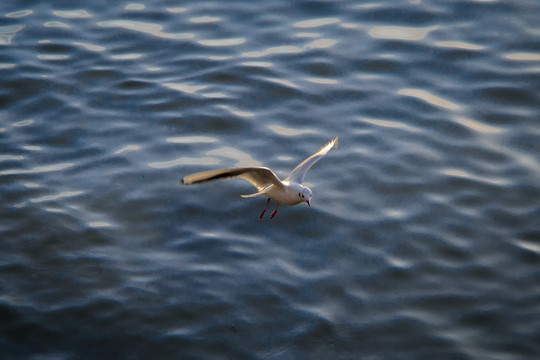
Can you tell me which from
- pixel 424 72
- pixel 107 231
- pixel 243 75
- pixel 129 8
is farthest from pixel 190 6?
pixel 107 231

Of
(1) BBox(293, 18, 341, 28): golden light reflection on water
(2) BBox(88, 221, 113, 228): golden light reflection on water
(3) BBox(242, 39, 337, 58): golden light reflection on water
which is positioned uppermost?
(1) BBox(293, 18, 341, 28): golden light reflection on water

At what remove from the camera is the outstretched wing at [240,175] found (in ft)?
24.5

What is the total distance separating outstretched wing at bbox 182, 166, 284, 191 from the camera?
7465 millimetres

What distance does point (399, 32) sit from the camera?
52.1ft

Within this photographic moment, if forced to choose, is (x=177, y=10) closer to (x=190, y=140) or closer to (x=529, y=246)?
(x=190, y=140)

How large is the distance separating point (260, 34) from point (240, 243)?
637cm

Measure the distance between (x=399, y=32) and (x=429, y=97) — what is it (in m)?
2.51

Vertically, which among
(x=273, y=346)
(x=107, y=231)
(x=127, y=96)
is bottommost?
(x=273, y=346)

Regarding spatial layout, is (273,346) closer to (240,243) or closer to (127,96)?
(240,243)

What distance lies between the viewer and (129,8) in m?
17.3

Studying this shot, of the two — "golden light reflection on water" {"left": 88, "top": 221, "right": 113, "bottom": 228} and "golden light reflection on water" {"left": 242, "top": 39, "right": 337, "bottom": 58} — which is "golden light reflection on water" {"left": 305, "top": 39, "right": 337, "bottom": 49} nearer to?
"golden light reflection on water" {"left": 242, "top": 39, "right": 337, "bottom": 58}

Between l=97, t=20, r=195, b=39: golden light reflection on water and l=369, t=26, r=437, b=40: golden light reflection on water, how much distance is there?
3964mm

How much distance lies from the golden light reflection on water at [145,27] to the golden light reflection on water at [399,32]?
3964 millimetres

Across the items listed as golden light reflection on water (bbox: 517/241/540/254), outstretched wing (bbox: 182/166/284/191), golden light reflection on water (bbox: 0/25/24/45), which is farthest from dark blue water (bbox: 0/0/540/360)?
outstretched wing (bbox: 182/166/284/191)
